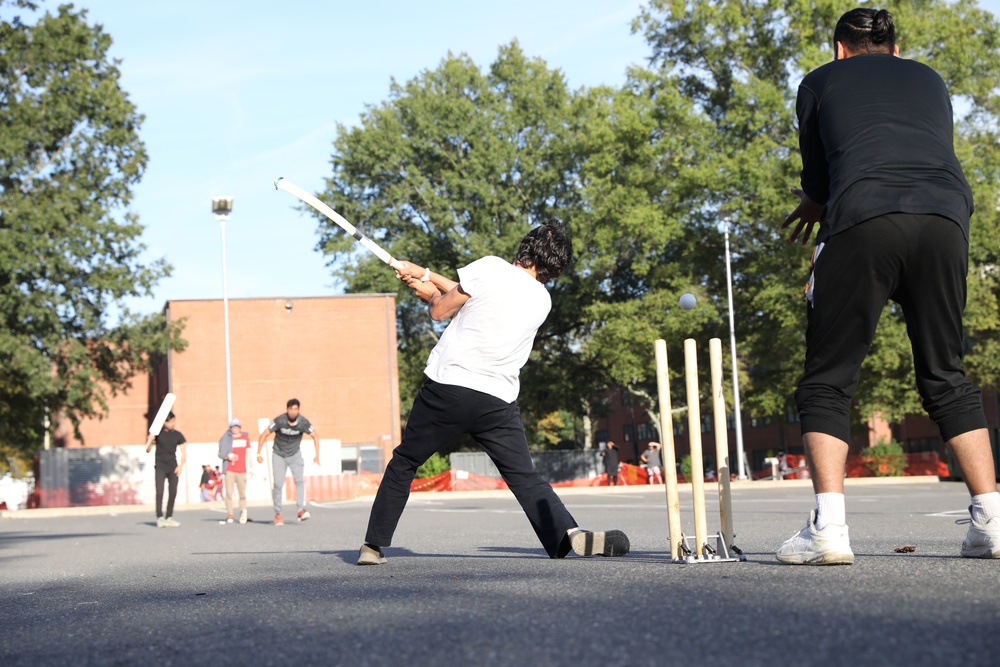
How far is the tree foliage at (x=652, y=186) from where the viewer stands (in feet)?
122

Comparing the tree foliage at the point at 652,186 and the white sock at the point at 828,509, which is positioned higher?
the tree foliage at the point at 652,186

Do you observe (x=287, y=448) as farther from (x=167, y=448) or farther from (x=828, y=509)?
(x=828, y=509)

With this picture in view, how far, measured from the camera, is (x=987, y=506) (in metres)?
4.83

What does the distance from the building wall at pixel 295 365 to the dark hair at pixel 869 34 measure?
153 ft

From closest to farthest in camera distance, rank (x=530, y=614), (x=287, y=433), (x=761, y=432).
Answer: (x=530, y=614)
(x=287, y=433)
(x=761, y=432)

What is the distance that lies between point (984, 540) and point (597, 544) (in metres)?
2.05

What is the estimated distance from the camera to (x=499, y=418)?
21.3 feet

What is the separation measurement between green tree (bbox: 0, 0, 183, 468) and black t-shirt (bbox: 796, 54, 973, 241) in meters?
Answer: 34.4

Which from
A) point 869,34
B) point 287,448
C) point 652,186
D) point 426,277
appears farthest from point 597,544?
point 652,186

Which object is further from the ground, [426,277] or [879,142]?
[879,142]

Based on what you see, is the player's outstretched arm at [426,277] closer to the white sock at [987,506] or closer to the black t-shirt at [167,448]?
the white sock at [987,506]

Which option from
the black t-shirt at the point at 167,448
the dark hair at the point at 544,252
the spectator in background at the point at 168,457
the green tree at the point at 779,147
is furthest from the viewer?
the green tree at the point at 779,147

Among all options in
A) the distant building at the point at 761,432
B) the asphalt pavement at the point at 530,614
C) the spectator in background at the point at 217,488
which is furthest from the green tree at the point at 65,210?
the asphalt pavement at the point at 530,614

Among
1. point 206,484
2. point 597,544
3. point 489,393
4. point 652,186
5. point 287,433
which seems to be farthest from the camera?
point 206,484
